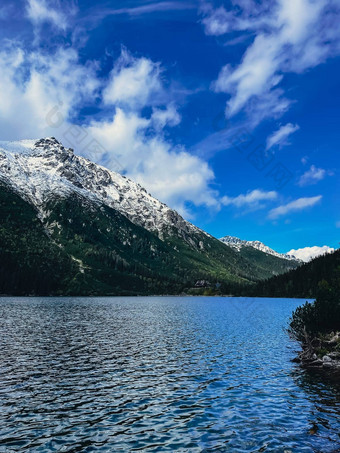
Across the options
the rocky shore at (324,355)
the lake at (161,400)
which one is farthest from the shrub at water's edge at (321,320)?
the lake at (161,400)

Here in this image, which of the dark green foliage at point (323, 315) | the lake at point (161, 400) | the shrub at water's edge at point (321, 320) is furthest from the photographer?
the dark green foliage at point (323, 315)

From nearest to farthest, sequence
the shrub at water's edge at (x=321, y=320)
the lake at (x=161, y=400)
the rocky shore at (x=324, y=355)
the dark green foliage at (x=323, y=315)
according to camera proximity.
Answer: the lake at (x=161, y=400)
the rocky shore at (x=324, y=355)
the shrub at water's edge at (x=321, y=320)
the dark green foliage at (x=323, y=315)

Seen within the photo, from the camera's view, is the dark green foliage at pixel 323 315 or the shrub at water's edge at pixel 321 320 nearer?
the shrub at water's edge at pixel 321 320

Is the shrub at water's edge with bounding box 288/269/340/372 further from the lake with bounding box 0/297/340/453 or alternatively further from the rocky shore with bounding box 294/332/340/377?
the lake with bounding box 0/297/340/453

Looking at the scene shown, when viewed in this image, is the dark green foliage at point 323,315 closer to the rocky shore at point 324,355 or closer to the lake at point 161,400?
the rocky shore at point 324,355

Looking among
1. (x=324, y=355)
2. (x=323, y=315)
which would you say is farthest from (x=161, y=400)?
(x=323, y=315)

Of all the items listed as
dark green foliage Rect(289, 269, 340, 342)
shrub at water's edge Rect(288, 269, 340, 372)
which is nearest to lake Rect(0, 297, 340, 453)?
shrub at water's edge Rect(288, 269, 340, 372)

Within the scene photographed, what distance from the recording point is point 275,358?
5338 centimetres

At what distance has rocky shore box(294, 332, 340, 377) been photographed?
46.1 m

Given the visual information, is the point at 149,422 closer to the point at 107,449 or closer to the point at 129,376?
the point at 107,449

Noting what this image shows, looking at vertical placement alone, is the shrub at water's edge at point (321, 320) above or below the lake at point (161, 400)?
above

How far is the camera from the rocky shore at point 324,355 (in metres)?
46.1

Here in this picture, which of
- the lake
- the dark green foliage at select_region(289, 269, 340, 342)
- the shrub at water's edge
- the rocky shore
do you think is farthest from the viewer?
the dark green foliage at select_region(289, 269, 340, 342)

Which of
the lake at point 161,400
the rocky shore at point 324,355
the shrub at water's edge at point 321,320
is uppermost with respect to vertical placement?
the shrub at water's edge at point 321,320
